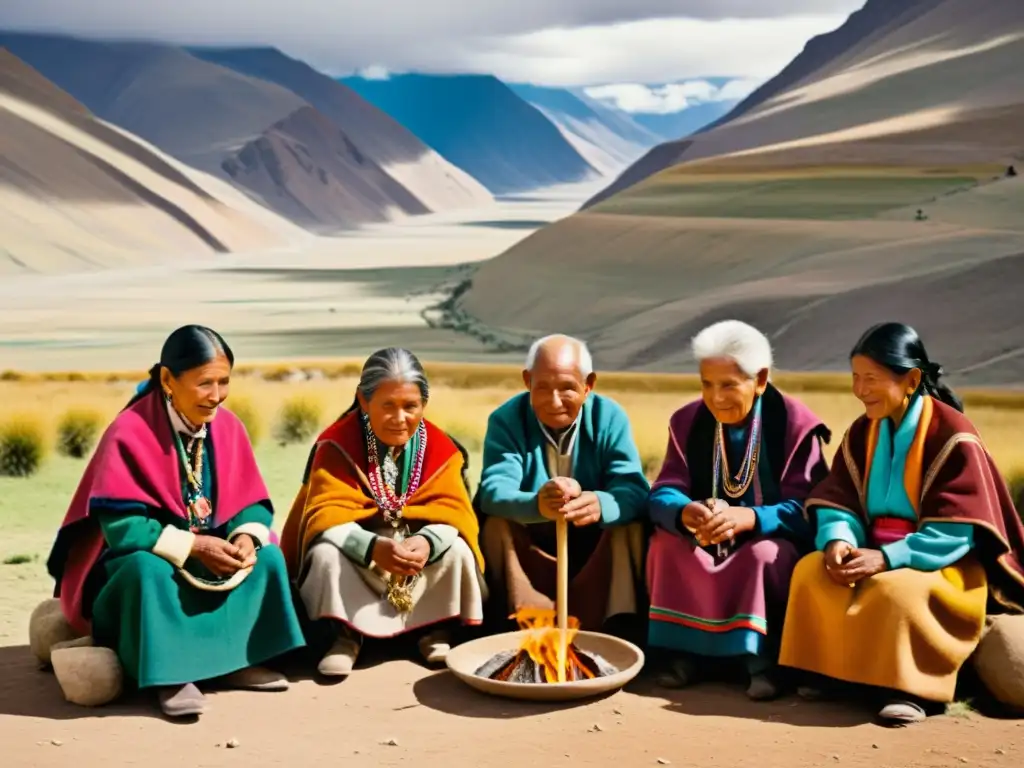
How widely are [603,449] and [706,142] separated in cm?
5119

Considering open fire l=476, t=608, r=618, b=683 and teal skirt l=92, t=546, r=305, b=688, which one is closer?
teal skirt l=92, t=546, r=305, b=688

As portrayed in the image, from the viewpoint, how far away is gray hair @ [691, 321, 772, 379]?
15.8 ft

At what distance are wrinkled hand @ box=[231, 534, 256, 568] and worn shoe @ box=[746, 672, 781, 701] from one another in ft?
5.43

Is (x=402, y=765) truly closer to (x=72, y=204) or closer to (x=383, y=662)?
(x=383, y=662)

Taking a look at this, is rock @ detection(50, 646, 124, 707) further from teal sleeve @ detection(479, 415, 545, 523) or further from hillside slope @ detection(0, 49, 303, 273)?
hillside slope @ detection(0, 49, 303, 273)

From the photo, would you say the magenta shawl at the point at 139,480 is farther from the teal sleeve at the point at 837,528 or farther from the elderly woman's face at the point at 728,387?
the teal sleeve at the point at 837,528

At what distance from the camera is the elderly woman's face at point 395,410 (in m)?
4.95

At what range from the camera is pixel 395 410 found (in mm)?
4957

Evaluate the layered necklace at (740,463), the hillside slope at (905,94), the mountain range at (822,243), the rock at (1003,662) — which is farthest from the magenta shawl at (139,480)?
the hillside slope at (905,94)

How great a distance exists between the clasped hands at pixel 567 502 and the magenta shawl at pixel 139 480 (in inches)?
37.3

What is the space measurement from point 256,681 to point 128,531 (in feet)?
2.16

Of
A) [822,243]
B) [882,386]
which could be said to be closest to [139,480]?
[882,386]

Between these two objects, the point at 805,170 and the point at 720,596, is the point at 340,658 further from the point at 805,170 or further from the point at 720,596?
the point at 805,170

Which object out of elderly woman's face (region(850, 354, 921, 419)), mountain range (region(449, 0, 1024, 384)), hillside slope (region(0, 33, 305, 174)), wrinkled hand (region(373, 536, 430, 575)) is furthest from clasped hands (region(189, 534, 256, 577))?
hillside slope (region(0, 33, 305, 174))
